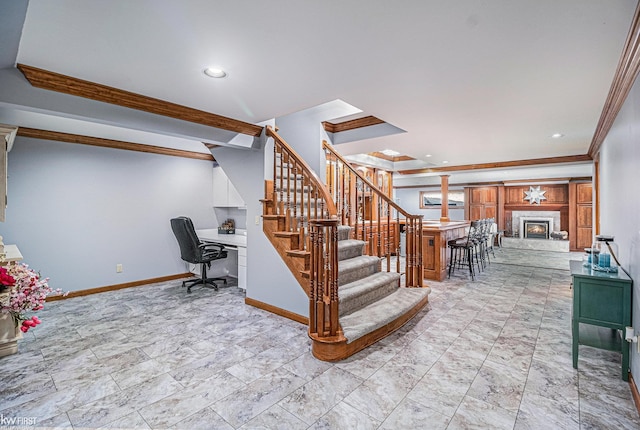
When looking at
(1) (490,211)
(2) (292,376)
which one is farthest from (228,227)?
(1) (490,211)

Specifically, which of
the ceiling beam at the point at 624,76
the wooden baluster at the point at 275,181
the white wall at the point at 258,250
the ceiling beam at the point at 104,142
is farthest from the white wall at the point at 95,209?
the ceiling beam at the point at 624,76

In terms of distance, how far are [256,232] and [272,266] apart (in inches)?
19.7

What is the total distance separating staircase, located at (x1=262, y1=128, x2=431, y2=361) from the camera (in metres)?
2.60

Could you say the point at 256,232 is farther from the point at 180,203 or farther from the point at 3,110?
the point at 3,110

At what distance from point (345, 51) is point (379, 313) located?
94.1 inches

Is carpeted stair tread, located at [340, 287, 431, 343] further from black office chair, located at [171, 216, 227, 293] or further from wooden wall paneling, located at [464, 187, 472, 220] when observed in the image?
wooden wall paneling, located at [464, 187, 472, 220]

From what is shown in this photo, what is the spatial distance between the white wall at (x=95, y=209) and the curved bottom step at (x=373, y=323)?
12.5ft

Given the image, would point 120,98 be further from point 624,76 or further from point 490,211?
point 490,211

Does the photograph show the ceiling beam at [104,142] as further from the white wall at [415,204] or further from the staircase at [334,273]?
the white wall at [415,204]

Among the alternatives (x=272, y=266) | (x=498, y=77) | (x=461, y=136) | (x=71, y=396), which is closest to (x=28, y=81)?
(x=71, y=396)

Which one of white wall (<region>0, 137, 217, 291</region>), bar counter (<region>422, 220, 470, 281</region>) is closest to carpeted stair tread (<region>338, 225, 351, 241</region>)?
bar counter (<region>422, 220, 470, 281</region>)

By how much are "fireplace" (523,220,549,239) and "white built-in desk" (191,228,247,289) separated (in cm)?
974

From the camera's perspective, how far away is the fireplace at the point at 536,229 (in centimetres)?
1012

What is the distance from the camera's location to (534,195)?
1016cm
